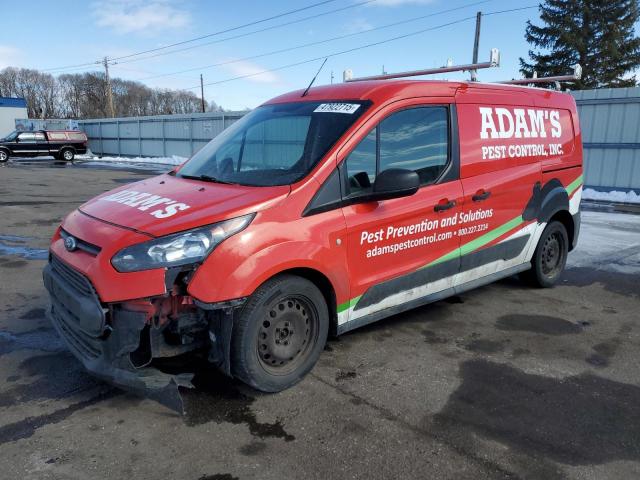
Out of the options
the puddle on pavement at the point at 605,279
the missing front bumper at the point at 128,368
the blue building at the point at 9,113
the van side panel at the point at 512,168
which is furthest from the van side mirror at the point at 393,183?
the blue building at the point at 9,113

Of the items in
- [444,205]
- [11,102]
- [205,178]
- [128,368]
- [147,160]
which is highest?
[11,102]

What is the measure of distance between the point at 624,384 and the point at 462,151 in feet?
6.96

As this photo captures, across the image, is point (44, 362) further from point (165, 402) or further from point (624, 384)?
point (624, 384)

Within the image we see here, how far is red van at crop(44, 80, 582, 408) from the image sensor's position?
2.93m

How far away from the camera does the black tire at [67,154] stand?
1185 inches

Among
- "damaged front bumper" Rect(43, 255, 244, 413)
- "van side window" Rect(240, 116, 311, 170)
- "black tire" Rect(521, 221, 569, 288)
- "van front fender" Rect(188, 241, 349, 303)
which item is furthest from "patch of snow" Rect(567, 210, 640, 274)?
"damaged front bumper" Rect(43, 255, 244, 413)

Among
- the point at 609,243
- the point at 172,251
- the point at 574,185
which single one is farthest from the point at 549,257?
the point at 172,251

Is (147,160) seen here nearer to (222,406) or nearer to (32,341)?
(32,341)

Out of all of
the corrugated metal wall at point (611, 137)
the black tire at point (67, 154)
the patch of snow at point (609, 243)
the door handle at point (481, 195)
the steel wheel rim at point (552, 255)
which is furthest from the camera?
the black tire at point (67, 154)

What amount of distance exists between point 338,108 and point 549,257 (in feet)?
10.9

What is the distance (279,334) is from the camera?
3.34 m

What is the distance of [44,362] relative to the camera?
3.80 meters

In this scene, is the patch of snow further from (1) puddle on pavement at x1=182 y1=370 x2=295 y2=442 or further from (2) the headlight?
(2) the headlight

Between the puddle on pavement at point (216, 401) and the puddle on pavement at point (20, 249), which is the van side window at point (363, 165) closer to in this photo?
the puddle on pavement at point (216, 401)
